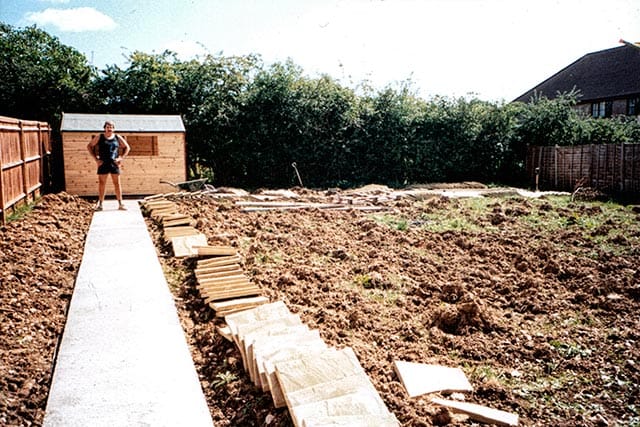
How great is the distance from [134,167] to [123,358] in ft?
37.7

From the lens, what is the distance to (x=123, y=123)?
Result: 48.3ft

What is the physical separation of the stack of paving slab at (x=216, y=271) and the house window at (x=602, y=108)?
110 ft

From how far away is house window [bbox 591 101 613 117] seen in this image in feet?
110

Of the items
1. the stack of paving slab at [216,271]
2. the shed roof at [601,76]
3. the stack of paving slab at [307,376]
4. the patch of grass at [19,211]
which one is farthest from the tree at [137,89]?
the shed roof at [601,76]

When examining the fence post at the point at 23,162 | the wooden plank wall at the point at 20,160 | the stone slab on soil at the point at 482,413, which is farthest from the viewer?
the fence post at the point at 23,162

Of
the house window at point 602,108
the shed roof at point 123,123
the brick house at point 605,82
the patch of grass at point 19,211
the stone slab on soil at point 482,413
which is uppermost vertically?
the brick house at point 605,82

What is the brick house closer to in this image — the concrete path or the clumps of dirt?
the clumps of dirt

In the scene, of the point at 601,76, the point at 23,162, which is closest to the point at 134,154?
the point at 23,162

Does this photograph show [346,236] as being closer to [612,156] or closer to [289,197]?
[289,197]

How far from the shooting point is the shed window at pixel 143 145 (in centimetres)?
1453

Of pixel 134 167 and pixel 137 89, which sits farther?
pixel 137 89

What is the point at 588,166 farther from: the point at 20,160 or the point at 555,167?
the point at 20,160

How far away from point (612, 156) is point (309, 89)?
35.4ft

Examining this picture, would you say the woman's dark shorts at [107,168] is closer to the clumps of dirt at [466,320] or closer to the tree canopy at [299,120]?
the tree canopy at [299,120]
